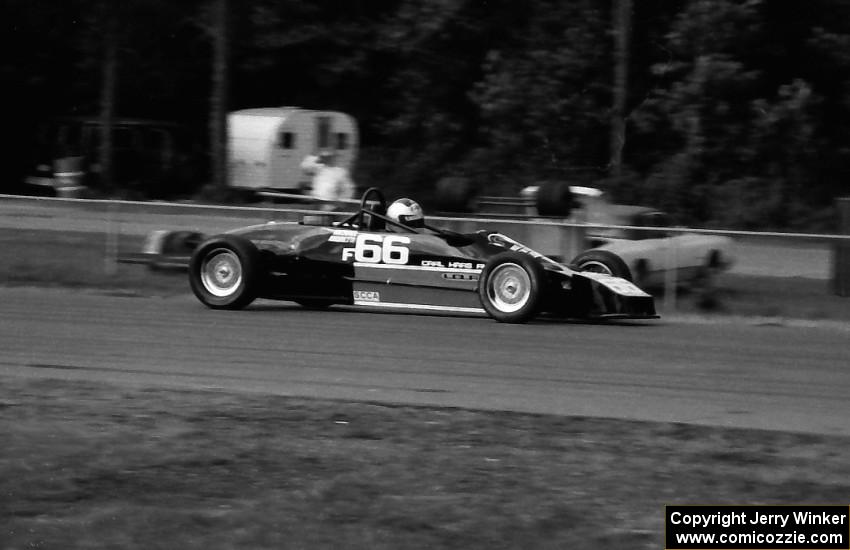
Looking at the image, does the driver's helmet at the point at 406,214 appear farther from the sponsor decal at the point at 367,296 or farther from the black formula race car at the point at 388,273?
the sponsor decal at the point at 367,296

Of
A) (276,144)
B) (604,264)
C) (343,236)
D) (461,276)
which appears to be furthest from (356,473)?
(276,144)

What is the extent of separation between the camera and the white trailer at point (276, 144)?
30984 millimetres

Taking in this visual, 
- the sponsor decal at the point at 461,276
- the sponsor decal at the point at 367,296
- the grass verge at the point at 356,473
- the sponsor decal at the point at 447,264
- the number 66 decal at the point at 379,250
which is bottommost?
the grass verge at the point at 356,473

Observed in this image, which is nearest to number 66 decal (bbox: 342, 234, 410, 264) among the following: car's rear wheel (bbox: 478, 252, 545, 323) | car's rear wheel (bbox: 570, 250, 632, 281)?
car's rear wheel (bbox: 478, 252, 545, 323)

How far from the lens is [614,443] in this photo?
7.34 meters

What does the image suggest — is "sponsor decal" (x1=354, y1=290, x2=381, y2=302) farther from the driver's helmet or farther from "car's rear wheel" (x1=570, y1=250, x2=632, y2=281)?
"car's rear wheel" (x1=570, y1=250, x2=632, y2=281)

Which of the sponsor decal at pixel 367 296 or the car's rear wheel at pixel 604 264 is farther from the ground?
the car's rear wheel at pixel 604 264

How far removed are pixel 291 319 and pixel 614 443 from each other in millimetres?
5875

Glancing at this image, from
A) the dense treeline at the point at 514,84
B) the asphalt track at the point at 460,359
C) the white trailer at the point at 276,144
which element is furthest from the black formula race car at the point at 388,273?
the white trailer at the point at 276,144

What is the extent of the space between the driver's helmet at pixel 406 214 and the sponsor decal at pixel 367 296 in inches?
28.7

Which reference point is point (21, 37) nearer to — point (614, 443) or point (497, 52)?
point (497, 52)

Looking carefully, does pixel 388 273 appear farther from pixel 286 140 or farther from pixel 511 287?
pixel 286 140

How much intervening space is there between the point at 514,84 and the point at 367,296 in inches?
695

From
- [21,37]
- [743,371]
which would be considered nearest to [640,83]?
[21,37]
